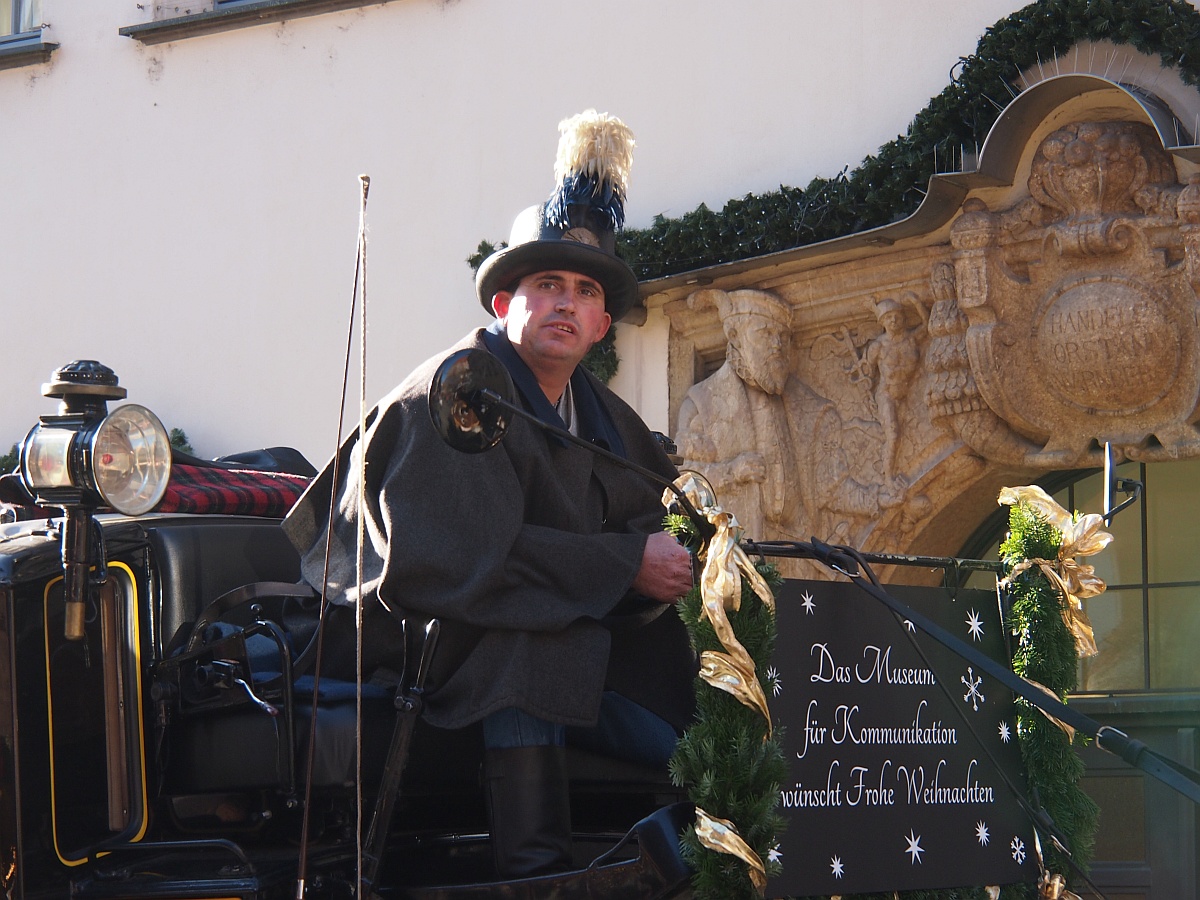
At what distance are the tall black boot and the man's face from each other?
87cm

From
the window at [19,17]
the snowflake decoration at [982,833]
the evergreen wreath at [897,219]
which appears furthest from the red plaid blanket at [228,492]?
the window at [19,17]

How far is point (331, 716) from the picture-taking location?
116 inches

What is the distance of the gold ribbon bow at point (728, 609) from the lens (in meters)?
2.53

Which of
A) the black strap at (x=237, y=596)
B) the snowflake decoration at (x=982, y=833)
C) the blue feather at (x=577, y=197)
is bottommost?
the snowflake decoration at (x=982, y=833)

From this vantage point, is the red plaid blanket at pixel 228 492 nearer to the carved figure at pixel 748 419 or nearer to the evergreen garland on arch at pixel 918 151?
the carved figure at pixel 748 419

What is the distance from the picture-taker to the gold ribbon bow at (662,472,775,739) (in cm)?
253

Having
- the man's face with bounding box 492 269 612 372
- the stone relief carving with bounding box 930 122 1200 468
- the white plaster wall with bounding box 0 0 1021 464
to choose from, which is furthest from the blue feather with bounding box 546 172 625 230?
the white plaster wall with bounding box 0 0 1021 464

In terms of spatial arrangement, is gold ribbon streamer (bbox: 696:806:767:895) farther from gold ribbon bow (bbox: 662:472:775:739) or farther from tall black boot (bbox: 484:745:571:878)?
tall black boot (bbox: 484:745:571:878)

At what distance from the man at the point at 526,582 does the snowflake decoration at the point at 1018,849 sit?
2.15 feet

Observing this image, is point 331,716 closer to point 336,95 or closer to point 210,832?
point 210,832

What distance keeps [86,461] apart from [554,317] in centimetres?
98

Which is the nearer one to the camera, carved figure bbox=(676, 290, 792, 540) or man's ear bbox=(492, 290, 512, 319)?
man's ear bbox=(492, 290, 512, 319)

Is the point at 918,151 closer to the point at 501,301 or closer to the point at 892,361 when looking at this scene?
the point at 892,361

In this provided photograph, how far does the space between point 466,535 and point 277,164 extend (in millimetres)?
5014
